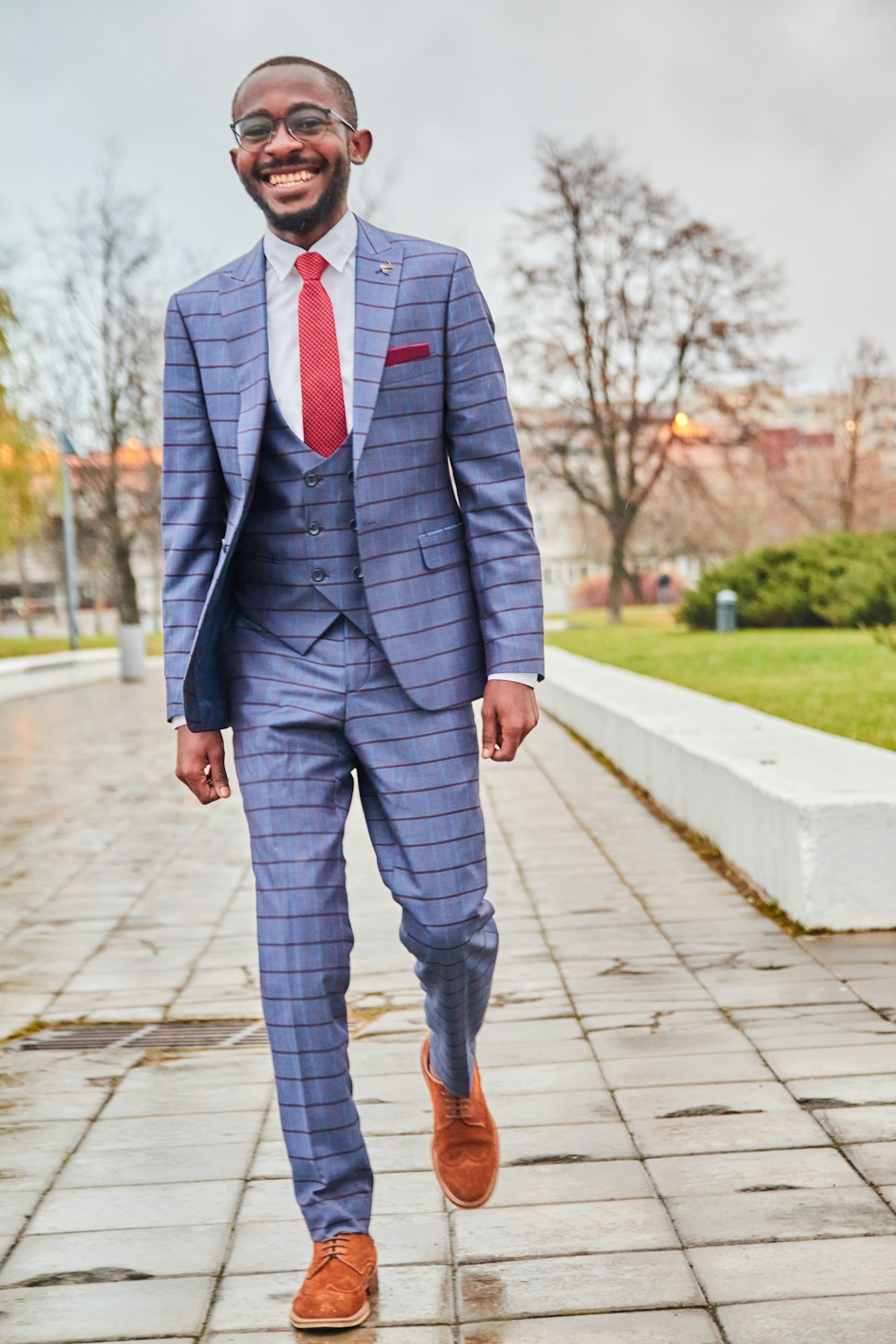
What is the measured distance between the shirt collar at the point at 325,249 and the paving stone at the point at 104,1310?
182 cm

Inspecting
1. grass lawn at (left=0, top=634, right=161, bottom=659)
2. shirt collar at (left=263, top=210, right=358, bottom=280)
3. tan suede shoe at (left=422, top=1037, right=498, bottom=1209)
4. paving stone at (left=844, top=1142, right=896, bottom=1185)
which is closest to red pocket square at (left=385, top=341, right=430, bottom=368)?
shirt collar at (left=263, top=210, right=358, bottom=280)

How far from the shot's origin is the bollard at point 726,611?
2684 cm

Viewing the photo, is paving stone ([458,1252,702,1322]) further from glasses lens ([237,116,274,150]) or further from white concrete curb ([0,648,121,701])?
white concrete curb ([0,648,121,701])

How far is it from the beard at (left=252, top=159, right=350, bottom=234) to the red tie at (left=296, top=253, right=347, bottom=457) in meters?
0.13

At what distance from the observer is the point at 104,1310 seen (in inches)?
113

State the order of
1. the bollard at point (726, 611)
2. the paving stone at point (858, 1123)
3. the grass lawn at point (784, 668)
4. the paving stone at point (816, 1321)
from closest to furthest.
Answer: the paving stone at point (816, 1321) < the paving stone at point (858, 1123) < the grass lawn at point (784, 668) < the bollard at point (726, 611)

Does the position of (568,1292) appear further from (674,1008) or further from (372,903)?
(372,903)

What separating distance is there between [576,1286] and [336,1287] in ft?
1.40

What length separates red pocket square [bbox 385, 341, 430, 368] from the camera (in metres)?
2.89

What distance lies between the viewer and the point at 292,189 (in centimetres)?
290

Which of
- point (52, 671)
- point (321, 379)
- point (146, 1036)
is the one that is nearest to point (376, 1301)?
point (321, 379)

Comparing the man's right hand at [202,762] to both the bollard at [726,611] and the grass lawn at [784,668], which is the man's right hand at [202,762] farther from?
the bollard at [726,611]

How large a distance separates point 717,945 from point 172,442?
3.27 meters

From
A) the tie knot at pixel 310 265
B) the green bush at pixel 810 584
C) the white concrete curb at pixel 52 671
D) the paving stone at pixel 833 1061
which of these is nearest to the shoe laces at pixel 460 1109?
the paving stone at pixel 833 1061
